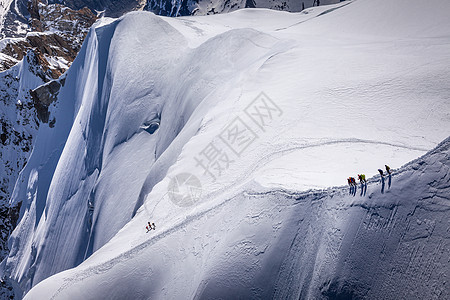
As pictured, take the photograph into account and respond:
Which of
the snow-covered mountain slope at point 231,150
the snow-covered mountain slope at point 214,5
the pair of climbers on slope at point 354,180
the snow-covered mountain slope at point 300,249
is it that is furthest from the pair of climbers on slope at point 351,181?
the snow-covered mountain slope at point 214,5

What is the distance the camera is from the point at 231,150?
16438 mm

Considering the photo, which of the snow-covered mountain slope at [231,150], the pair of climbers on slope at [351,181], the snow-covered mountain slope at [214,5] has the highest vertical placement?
the pair of climbers on slope at [351,181]

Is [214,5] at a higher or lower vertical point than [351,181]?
lower

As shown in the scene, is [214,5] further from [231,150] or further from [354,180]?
[354,180]

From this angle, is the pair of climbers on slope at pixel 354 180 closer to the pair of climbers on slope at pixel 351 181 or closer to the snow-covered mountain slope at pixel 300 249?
the pair of climbers on slope at pixel 351 181

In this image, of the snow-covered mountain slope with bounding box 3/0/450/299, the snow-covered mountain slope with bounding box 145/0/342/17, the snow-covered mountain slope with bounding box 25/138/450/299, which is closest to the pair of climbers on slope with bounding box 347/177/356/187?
the snow-covered mountain slope with bounding box 25/138/450/299

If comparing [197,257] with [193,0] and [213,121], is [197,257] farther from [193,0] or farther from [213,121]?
[193,0]

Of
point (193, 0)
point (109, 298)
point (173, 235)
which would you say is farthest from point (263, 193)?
point (193, 0)

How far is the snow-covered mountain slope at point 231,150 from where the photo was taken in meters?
10.0

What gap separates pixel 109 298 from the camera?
41.0 ft

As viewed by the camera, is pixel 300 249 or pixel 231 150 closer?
pixel 300 249

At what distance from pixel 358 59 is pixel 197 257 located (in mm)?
15569

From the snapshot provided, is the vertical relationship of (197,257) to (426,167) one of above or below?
below

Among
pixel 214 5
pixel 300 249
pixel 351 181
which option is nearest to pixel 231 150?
pixel 300 249
